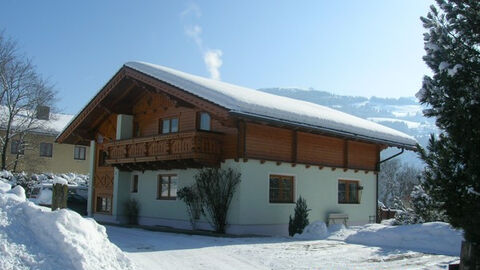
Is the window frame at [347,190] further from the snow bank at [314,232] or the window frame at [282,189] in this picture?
the snow bank at [314,232]

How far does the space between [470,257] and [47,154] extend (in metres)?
39.3

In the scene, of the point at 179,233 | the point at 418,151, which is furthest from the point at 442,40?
the point at 179,233

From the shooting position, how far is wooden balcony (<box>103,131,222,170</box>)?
18109 millimetres

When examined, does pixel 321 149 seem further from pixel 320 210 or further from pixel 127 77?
pixel 127 77

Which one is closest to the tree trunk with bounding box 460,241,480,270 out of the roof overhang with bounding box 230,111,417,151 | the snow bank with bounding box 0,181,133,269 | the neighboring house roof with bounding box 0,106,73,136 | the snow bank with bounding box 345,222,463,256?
the snow bank with bounding box 0,181,133,269

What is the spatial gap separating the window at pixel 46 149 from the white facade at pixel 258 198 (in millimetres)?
19346

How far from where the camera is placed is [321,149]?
70.2 ft

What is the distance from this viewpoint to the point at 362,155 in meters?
23.8

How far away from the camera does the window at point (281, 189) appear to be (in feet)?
63.6

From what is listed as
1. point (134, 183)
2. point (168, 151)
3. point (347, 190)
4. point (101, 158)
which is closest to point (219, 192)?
point (168, 151)

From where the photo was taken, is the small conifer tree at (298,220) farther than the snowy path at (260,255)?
Yes

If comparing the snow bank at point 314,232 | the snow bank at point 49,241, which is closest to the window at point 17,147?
the snow bank at point 314,232

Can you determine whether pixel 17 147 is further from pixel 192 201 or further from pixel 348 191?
pixel 348 191

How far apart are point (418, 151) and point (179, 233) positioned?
1142 centimetres
